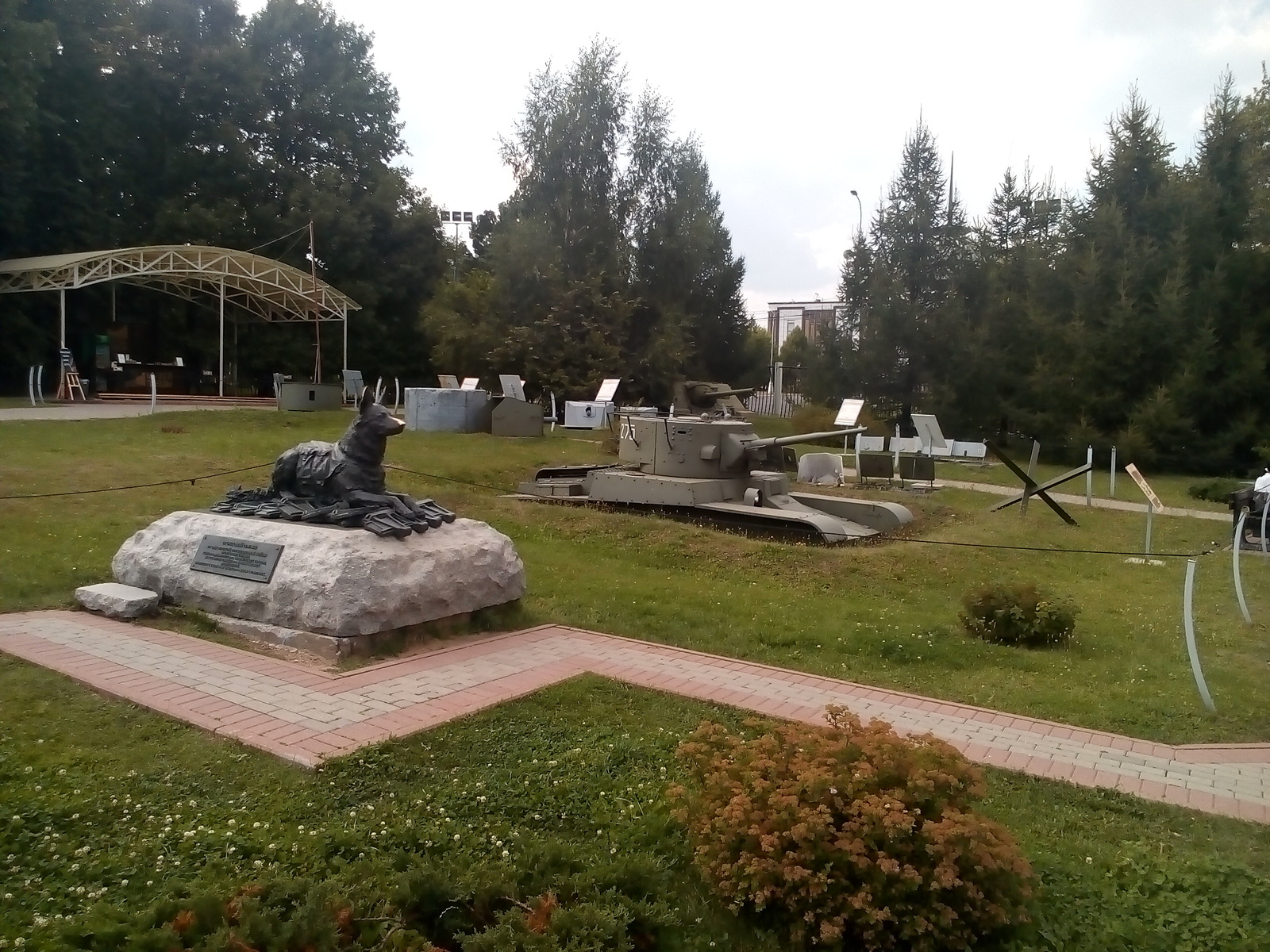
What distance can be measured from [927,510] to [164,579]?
41.5ft

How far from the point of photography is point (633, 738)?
20.0 ft

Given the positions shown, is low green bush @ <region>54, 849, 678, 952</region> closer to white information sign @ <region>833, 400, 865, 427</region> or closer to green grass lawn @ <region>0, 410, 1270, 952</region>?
green grass lawn @ <region>0, 410, 1270, 952</region>

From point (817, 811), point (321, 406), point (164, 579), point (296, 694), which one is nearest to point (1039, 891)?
point (817, 811)

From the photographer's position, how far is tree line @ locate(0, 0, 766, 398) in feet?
104

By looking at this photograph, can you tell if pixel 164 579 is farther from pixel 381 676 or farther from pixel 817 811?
pixel 817 811

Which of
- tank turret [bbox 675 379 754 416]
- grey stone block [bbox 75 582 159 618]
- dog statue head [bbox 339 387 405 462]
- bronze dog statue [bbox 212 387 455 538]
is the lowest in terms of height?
grey stone block [bbox 75 582 159 618]

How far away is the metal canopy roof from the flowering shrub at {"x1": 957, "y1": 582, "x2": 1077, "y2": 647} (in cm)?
2404

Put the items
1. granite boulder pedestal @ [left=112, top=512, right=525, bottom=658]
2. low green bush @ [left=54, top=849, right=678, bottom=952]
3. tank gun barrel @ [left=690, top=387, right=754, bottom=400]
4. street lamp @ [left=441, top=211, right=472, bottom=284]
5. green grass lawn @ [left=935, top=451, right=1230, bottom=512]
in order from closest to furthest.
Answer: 1. low green bush @ [left=54, top=849, right=678, bottom=952]
2. granite boulder pedestal @ [left=112, top=512, right=525, bottom=658]
3. tank gun barrel @ [left=690, top=387, right=754, bottom=400]
4. green grass lawn @ [left=935, top=451, right=1230, bottom=512]
5. street lamp @ [left=441, top=211, right=472, bottom=284]

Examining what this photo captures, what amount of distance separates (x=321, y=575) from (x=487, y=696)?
179cm

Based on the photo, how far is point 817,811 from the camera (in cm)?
379

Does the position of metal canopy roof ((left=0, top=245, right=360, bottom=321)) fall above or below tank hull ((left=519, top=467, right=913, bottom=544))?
above

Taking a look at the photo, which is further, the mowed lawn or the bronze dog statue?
the bronze dog statue

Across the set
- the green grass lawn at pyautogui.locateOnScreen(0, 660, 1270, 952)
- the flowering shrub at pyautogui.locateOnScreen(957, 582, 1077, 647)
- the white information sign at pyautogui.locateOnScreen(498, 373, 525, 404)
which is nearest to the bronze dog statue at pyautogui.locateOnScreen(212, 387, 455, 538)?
the green grass lawn at pyautogui.locateOnScreen(0, 660, 1270, 952)

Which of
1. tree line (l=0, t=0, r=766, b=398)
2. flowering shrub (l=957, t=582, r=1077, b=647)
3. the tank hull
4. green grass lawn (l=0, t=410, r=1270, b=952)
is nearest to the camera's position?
green grass lawn (l=0, t=410, r=1270, b=952)
